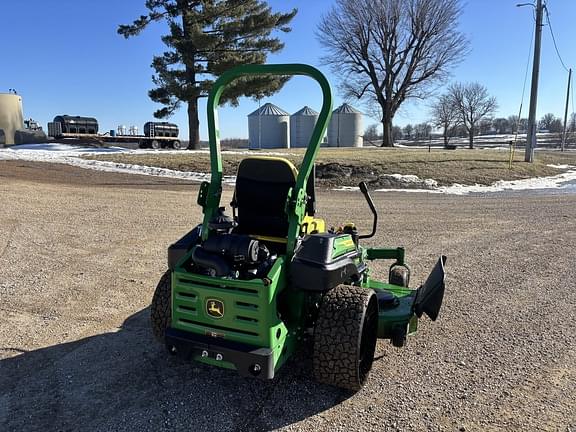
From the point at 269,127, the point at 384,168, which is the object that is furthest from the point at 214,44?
the point at 269,127

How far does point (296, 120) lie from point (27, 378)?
50244 millimetres

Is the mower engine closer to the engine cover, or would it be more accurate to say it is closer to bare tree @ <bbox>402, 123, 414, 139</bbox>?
the engine cover

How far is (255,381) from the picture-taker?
10.9 ft

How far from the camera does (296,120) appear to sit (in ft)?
171

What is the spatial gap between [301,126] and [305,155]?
4944 centimetres

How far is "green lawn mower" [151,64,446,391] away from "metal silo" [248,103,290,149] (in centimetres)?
4483

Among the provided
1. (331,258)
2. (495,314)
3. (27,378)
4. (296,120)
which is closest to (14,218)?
(27,378)

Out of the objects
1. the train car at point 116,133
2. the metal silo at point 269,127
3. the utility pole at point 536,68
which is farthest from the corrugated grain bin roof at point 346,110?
the utility pole at point 536,68

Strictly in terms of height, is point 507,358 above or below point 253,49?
below

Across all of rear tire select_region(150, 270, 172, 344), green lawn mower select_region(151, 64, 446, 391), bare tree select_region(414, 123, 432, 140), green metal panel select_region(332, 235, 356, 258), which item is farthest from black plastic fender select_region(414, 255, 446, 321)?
bare tree select_region(414, 123, 432, 140)

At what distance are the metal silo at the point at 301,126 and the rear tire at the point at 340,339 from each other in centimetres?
4918

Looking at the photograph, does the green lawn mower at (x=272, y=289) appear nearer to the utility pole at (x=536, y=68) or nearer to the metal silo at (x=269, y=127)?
the utility pole at (x=536, y=68)

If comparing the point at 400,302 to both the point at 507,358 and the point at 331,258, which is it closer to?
the point at 507,358

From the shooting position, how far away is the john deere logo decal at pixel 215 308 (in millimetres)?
2928
